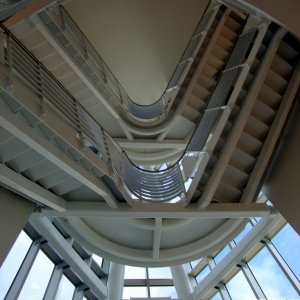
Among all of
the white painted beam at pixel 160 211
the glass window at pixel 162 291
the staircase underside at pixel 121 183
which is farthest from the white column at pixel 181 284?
the white painted beam at pixel 160 211

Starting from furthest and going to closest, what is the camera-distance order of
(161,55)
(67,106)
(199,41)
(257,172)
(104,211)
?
(161,55) < (199,41) < (257,172) < (104,211) < (67,106)

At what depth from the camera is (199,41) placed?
744 centimetres

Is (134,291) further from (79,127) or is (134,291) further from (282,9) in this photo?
(282,9)

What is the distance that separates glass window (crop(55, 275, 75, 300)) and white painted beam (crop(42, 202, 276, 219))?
147 inches

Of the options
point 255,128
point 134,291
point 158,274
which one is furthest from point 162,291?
point 255,128

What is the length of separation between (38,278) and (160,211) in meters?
3.70

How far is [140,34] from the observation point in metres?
9.49

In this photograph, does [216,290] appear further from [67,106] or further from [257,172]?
[67,106]

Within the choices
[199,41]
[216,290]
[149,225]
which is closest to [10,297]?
[149,225]

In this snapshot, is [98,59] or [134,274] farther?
[134,274]

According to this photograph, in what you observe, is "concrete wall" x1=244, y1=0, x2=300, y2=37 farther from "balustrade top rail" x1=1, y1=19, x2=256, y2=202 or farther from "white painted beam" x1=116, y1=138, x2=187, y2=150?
"white painted beam" x1=116, y1=138, x2=187, y2=150

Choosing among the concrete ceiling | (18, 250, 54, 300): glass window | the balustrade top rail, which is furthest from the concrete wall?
the concrete ceiling

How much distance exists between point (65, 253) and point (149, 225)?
245 centimetres

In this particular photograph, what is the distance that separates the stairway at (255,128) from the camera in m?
4.98
